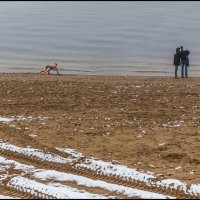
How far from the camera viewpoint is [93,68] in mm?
32094

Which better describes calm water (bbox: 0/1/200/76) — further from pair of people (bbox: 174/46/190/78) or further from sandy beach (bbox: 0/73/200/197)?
sandy beach (bbox: 0/73/200/197)

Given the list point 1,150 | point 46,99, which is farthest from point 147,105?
Answer: point 1,150

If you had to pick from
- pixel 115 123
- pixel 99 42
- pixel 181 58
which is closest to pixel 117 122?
pixel 115 123

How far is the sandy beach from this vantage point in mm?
11156

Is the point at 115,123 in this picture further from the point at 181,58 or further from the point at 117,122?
the point at 181,58

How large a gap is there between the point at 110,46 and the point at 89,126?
87.6 ft

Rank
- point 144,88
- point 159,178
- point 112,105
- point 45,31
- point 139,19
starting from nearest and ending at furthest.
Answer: point 159,178 < point 112,105 < point 144,88 < point 45,31 < point 139,19

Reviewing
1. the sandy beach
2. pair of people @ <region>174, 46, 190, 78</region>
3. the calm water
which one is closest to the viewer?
the sandy beach

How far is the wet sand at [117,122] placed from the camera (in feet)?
36.8

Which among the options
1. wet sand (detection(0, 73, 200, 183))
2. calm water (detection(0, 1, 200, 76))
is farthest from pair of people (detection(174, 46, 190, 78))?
wet sand (detection(0, 73, 200, 183))

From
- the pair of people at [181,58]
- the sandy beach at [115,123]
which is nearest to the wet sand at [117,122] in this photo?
the sandy beach at [115,123]

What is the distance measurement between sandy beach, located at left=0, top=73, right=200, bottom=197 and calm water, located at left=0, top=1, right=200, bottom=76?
11.6 meters

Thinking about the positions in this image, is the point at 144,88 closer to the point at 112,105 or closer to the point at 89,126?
the point at 112,105

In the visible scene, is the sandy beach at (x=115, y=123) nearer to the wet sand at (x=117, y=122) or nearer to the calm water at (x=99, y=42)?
the wet sand at (x=117, y=122)
